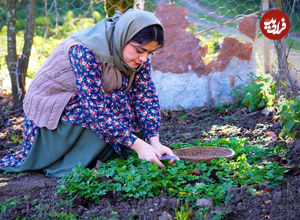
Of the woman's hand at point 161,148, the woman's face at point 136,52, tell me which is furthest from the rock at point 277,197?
the woman's face at point 136,52

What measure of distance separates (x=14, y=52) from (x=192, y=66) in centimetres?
214

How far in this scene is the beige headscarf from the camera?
262cm

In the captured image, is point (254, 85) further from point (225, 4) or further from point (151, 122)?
point (151, 122)

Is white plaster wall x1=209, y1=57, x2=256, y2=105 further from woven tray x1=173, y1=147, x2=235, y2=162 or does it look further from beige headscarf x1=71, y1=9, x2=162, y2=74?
beige headscarf x1=71, y1=9, x2=162, y2=74

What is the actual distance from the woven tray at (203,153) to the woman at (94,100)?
17 cm

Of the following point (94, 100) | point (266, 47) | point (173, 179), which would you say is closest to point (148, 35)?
point (94, 100)

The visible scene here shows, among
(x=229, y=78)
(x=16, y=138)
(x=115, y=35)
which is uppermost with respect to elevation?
(x=115, y=35)

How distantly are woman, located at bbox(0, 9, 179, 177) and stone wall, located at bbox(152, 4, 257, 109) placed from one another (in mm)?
1765

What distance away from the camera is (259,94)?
442 cm

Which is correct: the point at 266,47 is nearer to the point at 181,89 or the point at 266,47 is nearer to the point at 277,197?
the point at 181,89

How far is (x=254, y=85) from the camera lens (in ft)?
15.0

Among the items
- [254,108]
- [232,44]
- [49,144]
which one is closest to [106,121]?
[49,144]

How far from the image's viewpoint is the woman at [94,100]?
274 centimetres

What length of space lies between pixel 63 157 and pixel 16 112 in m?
1.97
